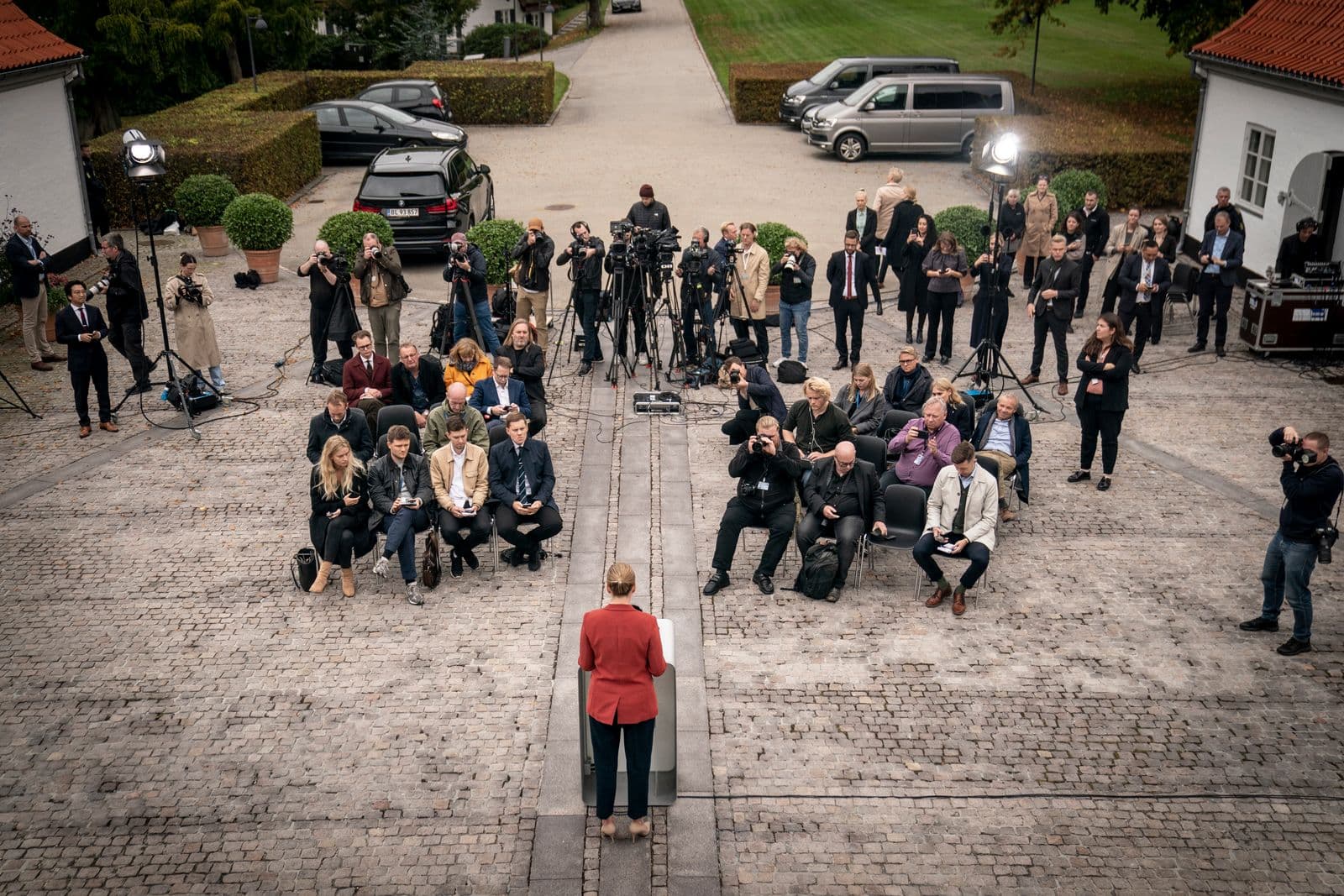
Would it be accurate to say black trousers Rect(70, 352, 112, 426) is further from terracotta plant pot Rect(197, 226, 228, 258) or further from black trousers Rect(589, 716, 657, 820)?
black trousers Rect(589, 716, 657, 820)

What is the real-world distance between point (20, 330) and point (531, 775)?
1354cm

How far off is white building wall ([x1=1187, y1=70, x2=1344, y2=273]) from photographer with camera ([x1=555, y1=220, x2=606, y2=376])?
10461mm

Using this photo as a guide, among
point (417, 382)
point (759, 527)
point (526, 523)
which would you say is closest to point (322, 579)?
point (526, 523)

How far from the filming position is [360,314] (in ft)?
60.2

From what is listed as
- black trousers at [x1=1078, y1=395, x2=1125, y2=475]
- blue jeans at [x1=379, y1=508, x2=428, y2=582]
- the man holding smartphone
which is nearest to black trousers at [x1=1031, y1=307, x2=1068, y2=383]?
black trousers at [x1=1078, y1=395, x2=1125, y2=475]

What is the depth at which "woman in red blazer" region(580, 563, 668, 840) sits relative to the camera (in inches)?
283

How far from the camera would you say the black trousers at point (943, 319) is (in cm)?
1581

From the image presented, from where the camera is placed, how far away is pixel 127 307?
1489cm

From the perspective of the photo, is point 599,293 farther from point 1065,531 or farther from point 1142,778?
point 1142,778

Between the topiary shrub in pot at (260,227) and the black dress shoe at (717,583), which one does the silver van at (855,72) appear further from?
the black dress shoe at (717,583)

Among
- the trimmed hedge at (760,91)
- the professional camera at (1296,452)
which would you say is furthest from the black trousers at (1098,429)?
the trimmed hedge at (760,91)

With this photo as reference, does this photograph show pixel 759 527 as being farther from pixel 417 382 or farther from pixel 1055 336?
pixel 1055 336

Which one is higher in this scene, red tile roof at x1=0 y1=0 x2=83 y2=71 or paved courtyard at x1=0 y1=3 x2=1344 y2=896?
red tile roof at x1=0 y1=0 x2=83 y2=71

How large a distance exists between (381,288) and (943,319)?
695 cm
